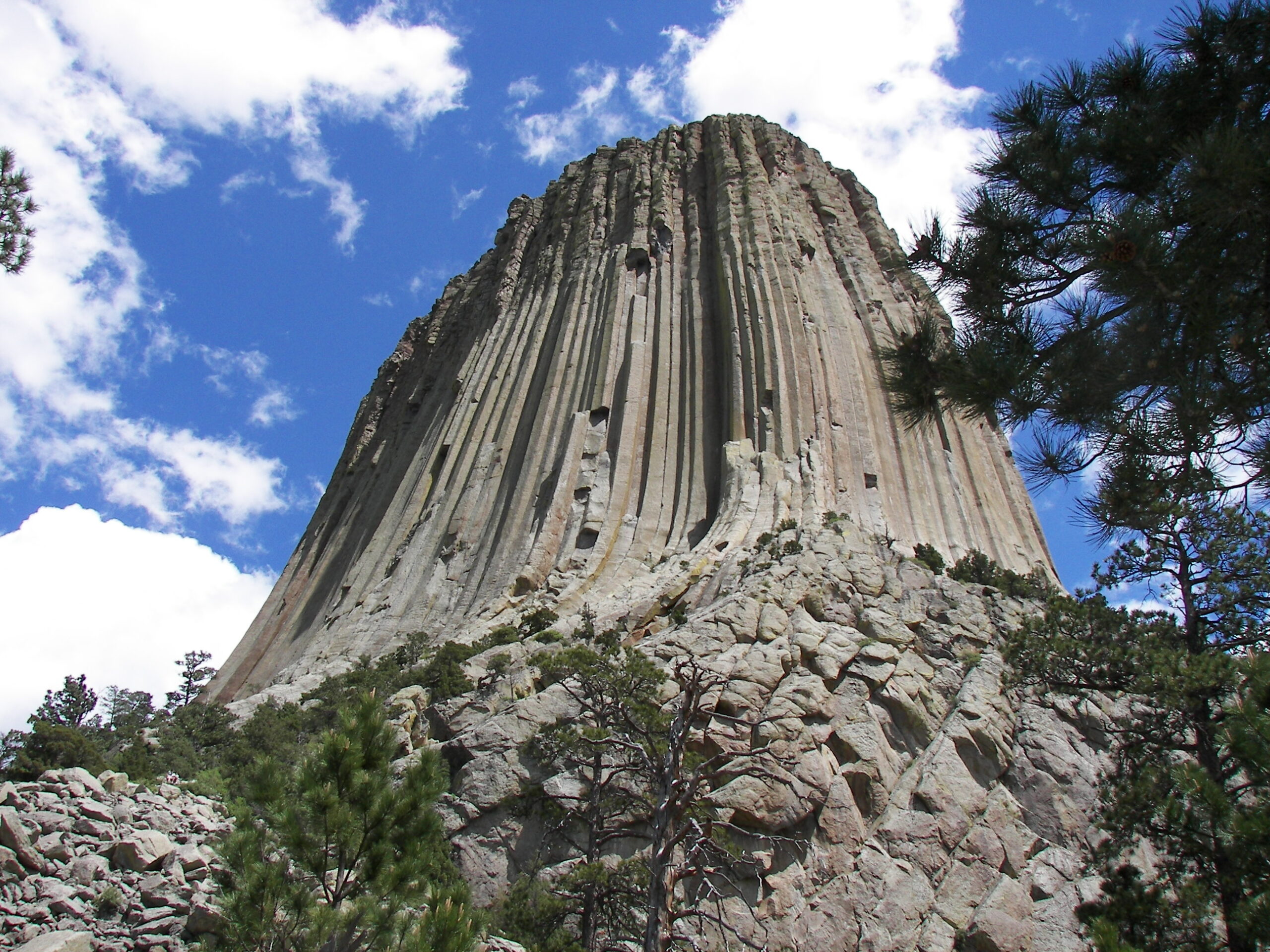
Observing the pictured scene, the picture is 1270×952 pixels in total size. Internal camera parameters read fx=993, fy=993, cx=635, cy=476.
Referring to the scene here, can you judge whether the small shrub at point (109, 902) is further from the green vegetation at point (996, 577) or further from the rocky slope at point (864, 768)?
the green vegetation at point (996, 577)

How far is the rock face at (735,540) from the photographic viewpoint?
13734mm

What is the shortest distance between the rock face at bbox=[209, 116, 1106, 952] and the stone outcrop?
4071 mm

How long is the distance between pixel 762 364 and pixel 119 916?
24.3 metres

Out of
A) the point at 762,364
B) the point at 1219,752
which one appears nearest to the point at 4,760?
the point at 1219,752

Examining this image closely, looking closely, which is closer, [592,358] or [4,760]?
[4,760]

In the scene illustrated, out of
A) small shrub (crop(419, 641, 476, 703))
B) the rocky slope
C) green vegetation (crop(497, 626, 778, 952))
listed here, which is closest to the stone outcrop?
green vegetation (crop(497, 626, 778, 952))

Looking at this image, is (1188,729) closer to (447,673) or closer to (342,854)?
(342,854)

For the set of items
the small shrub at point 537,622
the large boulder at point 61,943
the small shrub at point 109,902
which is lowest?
the large boulder at point 61,943

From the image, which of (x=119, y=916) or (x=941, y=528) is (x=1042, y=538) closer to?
(x=941, y=528)

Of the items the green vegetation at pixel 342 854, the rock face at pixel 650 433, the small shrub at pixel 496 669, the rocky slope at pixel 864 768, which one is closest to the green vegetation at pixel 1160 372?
the rocky slope at pixel 864 768

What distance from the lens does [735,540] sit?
80.8 feet

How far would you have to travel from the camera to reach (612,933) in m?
11.0

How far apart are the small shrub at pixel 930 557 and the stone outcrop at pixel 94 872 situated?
58.1 ft

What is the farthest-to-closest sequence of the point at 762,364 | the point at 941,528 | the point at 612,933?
the point at 762,364 < the point at 941,528 < the point at 612,933
